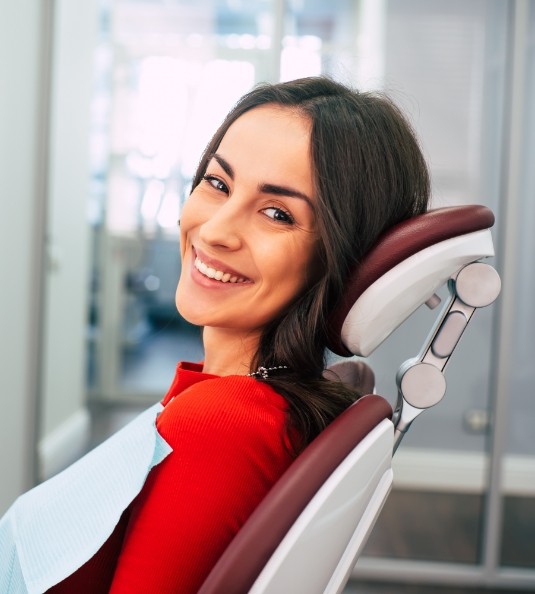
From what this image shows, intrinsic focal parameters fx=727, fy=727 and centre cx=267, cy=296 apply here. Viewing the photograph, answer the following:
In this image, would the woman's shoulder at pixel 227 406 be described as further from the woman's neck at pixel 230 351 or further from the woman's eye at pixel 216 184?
the woman's eye at pixel 216 184

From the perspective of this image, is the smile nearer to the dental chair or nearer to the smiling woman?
the smiling woman

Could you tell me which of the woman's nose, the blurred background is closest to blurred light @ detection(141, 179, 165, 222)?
the blurred background

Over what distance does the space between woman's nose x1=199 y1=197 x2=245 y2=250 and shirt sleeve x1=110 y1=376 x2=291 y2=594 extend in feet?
0.65

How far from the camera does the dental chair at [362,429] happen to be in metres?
0.66

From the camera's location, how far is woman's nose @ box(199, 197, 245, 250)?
863mm

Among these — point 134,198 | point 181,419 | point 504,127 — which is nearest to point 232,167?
point 181,419

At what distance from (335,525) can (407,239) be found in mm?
315

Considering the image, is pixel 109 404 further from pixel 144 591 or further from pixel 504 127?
pixel 144 591

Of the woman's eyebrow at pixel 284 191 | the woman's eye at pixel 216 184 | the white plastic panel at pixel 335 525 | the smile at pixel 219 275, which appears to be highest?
the woman's eye at pixel 216 184

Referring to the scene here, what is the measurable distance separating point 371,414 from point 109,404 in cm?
268

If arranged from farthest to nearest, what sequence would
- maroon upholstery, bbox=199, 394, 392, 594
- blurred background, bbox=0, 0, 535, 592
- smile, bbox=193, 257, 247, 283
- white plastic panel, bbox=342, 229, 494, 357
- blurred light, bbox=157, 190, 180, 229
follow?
blurred light, bbox=157, 190, 180, 229 → blurred background, bbox=0, 0, 535, 592 → smile, bbox=193, 257, 247, 283 → white plastic panel, bbox=342, 229, 494, 357 → maroon upholstery, bbox=199, 394, 392, 594

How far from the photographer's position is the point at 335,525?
2.35 ft

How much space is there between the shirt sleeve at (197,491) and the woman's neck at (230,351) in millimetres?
190

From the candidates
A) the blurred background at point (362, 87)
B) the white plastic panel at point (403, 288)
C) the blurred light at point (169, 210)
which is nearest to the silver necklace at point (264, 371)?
the white plastic panel at point (403, 288)
